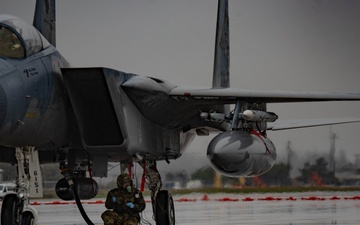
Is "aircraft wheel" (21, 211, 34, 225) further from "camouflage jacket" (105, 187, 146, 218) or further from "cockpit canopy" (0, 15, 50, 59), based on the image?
Result: "cockpit canopy" (0, 15, 50, 59)

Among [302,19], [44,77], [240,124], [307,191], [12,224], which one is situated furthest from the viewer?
[302,19]

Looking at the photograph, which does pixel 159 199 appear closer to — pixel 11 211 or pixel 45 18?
pixel 11 211

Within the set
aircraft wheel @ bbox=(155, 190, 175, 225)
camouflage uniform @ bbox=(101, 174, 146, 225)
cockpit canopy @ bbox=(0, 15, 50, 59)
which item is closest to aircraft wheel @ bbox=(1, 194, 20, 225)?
camouflage uniform @ bbox=(101, 174, 146, 225)

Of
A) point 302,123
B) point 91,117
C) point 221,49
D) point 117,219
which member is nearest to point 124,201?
point 117,219

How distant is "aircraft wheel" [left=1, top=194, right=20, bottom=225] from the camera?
28.3 ft

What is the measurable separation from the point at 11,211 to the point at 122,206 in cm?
118

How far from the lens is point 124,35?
20.4m

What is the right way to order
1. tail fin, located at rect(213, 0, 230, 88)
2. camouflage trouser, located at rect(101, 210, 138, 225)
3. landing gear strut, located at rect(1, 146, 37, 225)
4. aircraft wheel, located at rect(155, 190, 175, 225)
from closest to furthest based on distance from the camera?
landing gear strut, located at rect(1, 146, 37, 225) → camouflage trouser, located at rect(101, 210, 138, 225) → aircraft wheel, located at rect(155, 190, 175, 225) → tail fin, located at rect(213, 0, 230, 88)

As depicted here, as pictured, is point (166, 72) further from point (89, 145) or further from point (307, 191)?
point (89, 145)

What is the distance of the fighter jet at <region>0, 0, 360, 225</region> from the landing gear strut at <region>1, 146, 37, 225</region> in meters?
0.01

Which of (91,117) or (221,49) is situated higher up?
(221,49)

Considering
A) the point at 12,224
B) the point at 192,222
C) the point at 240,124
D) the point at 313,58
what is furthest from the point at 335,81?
the point at 12,224

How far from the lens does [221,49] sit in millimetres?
12406

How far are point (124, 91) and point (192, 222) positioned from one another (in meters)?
4.16
